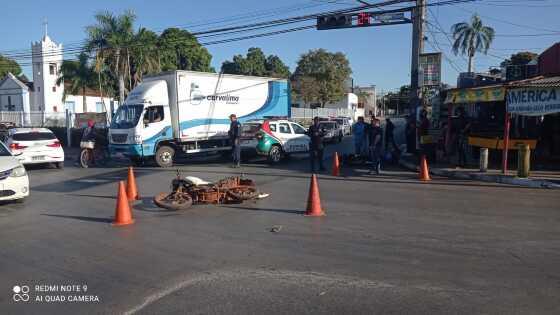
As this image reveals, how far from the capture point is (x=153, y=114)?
17.5 metres

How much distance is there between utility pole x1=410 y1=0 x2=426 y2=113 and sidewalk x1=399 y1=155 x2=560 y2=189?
4893mm

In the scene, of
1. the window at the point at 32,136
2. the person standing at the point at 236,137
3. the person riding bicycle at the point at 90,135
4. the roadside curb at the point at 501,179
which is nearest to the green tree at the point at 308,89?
the person riding bicycle at the point at 90,135

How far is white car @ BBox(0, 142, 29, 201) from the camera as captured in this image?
30.4ft

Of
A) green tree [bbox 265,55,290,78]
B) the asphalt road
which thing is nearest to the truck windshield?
the asphalt road

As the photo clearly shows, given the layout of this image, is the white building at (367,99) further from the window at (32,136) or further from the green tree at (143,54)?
the window at (32,136)

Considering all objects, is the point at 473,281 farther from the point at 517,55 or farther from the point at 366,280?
the point at 517,55

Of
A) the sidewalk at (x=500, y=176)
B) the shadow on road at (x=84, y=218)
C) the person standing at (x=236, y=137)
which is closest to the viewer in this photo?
the shadow on road at (x=84, y=218)

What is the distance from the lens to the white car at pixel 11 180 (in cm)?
926

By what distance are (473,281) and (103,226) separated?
223 inches

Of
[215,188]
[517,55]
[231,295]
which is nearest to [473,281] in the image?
[231,295]

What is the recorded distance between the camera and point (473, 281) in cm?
513

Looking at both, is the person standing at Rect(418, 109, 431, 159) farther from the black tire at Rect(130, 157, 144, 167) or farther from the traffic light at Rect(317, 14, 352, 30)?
the black tire at Rect(130, 157, 144, 167)

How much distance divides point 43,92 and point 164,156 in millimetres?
48759

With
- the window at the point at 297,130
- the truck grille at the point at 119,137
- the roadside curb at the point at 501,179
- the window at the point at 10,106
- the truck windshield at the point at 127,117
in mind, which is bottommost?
the roadside curb at the point at 501,179
